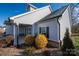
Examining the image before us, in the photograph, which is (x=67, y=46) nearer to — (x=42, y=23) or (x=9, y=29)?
(x=42, y=23)

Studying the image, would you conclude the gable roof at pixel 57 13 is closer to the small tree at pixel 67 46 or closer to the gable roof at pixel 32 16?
the gable roof at pixel 32 16

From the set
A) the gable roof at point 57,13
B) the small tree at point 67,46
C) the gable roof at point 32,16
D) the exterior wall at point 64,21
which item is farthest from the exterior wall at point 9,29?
the small tree at point 67,46

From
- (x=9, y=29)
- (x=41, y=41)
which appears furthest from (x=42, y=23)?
(x=9, y=29)

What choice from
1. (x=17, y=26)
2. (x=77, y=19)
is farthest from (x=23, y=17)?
(x=77, y=19)

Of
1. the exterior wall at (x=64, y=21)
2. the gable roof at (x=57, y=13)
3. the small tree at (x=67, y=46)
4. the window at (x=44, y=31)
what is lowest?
the small tree at (x=67, y=46)

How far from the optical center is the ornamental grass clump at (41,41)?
1593cm

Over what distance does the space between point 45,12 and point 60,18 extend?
411 millimetres

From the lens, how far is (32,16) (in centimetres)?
1599

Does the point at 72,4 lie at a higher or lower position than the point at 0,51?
higher

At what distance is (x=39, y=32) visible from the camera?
16.0m

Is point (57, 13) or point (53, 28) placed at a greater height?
point (57, 13)

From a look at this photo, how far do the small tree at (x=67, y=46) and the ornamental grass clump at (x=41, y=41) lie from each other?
448 millimetres

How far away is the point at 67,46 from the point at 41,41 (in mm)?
652

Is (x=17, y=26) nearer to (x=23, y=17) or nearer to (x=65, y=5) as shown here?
(x=23, y=17)
